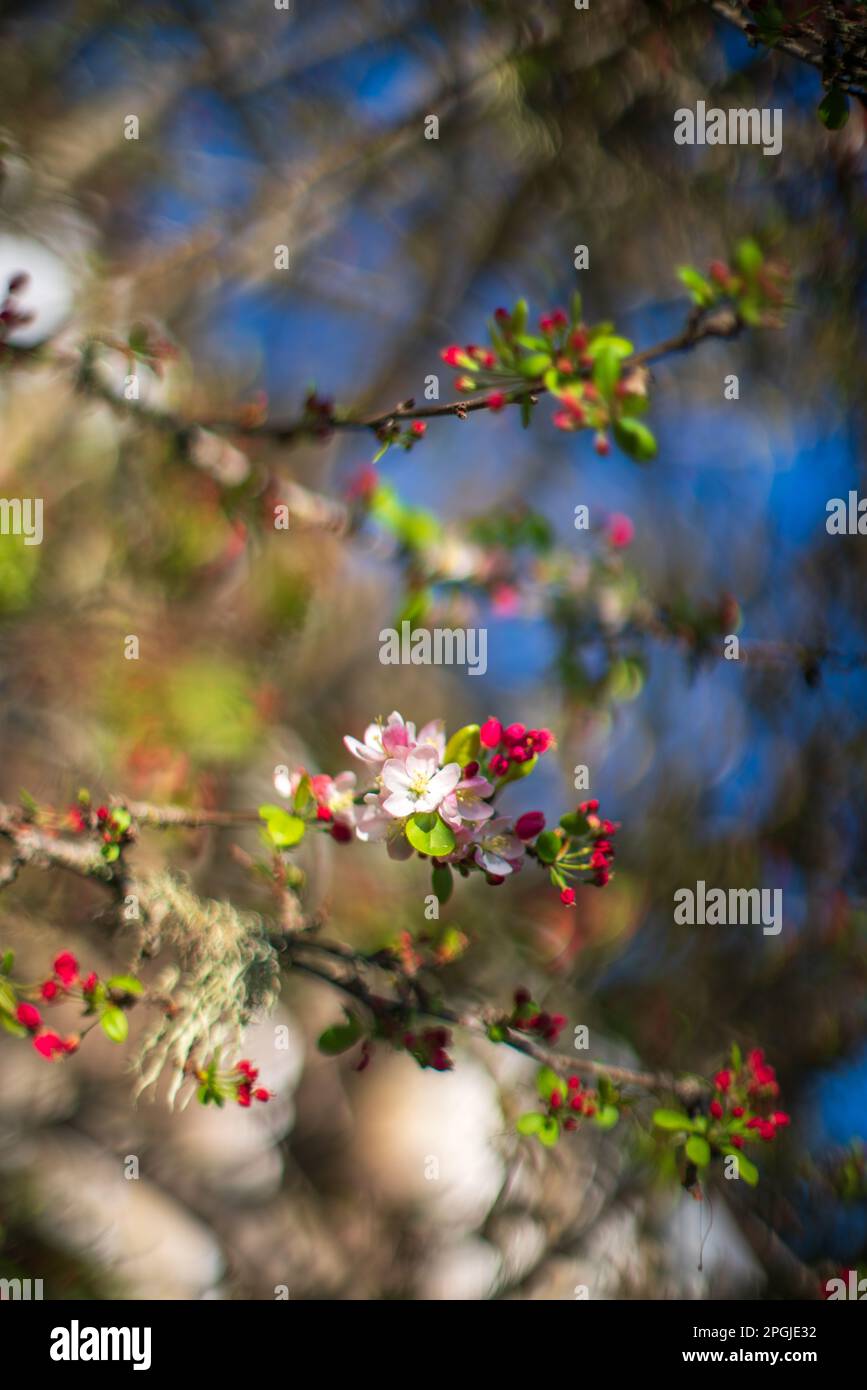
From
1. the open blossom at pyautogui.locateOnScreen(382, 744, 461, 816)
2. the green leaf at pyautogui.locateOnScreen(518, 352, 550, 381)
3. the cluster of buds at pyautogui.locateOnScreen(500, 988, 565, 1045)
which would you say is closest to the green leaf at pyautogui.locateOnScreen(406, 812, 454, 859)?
the open blossom at pyautogui.locateOnScreen(382, 744, 461, 816)

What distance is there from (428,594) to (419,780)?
3.40ft

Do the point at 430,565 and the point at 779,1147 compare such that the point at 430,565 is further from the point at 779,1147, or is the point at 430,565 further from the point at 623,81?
the point at 779,1147

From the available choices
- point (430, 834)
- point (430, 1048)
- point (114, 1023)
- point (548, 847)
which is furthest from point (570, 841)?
point (114, 1023)

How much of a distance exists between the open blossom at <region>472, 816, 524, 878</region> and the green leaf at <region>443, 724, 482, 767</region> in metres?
0.06

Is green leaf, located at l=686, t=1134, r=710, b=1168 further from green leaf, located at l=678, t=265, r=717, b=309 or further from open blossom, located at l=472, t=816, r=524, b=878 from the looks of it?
green leaf, located at l=678, t=265, r=717, b=309

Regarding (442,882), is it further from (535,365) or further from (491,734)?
(535,365)

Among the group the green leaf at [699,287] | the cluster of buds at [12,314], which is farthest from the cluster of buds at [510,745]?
the cluster of buds at [12,314]

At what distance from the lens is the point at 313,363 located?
2.36 meters

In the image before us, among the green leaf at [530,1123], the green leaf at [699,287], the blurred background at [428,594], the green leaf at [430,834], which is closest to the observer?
the green leaf at [430,834]

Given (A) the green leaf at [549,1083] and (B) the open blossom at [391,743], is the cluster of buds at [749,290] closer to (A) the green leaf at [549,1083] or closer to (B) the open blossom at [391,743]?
(B) the open blossom at [391,743]

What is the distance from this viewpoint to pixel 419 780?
2.40ft

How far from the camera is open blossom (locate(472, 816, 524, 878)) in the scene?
2.46ft

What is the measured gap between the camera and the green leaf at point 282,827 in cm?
82

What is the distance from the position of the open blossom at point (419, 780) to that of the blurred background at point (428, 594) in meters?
0.86
